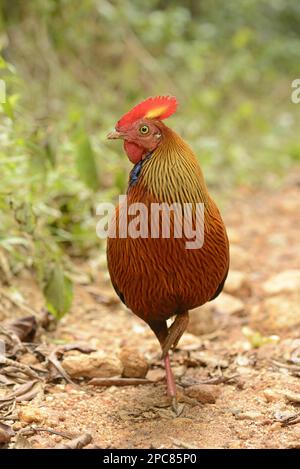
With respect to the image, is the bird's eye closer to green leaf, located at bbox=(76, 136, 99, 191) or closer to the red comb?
the red comb

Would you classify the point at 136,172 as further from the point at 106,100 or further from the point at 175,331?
the point at 106,100

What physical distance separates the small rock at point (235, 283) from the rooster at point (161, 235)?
183 centimetres

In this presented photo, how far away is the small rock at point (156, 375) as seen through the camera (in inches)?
146

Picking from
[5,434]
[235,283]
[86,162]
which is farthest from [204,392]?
[86,162]

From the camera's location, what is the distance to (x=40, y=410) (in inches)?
118

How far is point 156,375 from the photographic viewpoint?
3.77 m

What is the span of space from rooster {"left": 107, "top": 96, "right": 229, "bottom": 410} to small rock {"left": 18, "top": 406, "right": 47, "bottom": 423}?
0.66 meters

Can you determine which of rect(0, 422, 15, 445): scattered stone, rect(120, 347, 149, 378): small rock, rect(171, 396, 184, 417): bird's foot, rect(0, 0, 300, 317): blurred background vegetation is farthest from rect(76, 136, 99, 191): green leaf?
rect(0, 422, 15, 445): scattered stone

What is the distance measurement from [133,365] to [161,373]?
10.1 inches

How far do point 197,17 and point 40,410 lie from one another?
9.71 m

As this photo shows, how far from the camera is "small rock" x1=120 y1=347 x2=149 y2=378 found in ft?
11.8

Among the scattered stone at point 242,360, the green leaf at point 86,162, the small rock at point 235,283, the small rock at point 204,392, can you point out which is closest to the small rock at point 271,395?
the small rock at point 204,392
